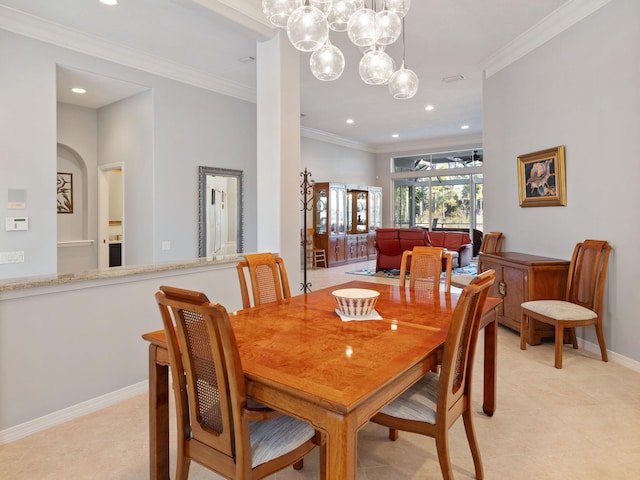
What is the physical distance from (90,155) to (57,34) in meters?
1.98

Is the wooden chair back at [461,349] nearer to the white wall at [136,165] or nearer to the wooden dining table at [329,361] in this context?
the wooden dining table at [329,361]

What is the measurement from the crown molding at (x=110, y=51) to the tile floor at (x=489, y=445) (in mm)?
3540

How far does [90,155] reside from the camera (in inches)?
216

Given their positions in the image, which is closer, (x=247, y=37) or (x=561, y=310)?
(x=561, y=310)

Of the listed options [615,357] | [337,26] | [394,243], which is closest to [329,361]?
[337,26]

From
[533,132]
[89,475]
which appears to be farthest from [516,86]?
[89,475]

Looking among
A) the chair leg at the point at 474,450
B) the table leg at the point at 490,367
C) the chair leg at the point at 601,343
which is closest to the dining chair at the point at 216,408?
the chair leg at the point at 474,450

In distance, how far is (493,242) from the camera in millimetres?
4949

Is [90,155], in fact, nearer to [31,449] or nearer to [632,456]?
[31,449]

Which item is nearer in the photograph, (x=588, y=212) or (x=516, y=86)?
(x=588, y=212)

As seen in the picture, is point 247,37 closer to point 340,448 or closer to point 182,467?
point 182,467

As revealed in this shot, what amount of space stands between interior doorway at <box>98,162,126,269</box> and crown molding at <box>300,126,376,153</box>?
4158 mm

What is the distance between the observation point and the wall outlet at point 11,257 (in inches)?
142

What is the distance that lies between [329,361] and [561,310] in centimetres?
269
